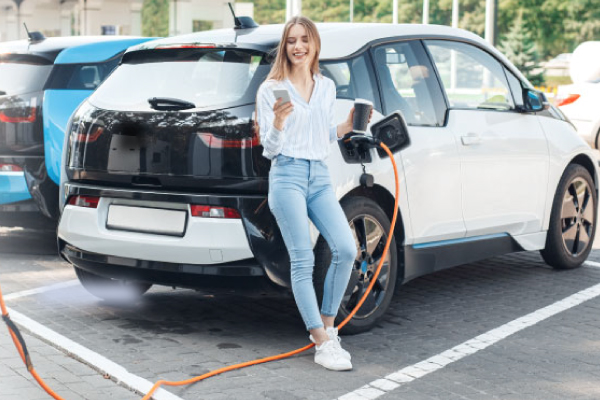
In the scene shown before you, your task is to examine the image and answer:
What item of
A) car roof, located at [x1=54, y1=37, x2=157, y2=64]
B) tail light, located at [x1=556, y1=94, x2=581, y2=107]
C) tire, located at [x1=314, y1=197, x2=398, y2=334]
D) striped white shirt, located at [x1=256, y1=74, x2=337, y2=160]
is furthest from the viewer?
tail light, located at [x1=556, y1=94, x2=581, y2=107]

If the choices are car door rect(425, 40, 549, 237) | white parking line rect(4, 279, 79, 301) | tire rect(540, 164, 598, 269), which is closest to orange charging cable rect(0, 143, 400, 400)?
car door rect(425, 40, 549, 237)

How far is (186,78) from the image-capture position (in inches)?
220

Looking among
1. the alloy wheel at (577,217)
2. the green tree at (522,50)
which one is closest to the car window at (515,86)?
the alloy wheel at (577,217)

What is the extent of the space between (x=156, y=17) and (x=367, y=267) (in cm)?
6260

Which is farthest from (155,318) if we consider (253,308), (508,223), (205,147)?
(508,223)

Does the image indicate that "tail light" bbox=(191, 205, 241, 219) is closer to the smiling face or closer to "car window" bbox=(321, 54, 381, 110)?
the smiling face

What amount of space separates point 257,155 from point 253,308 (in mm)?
1515

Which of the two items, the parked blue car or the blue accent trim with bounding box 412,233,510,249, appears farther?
the parked blue car

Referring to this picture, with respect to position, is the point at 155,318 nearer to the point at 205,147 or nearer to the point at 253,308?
the point at 253,308

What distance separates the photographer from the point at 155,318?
615cm

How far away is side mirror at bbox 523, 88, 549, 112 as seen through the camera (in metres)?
7.06

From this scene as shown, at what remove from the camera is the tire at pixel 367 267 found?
559cm

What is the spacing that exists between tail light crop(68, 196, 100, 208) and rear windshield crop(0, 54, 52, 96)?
2.50 metres

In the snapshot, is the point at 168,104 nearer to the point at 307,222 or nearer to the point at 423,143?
the point at 307,222
